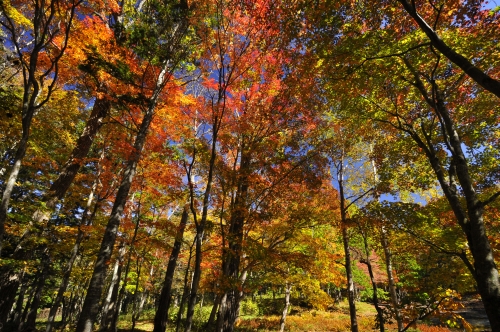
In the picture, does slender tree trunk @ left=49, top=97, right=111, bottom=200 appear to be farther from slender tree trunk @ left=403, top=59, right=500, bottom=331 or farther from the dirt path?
the dirt path

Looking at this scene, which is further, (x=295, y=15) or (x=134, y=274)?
(x=134, y=274)

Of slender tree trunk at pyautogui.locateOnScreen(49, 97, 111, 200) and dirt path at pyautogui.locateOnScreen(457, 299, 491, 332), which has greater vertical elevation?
slender tree trunk at pyautogui.locateOnScreen(49, 97, 111, 200)

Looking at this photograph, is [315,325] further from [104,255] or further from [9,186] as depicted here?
[9,186]

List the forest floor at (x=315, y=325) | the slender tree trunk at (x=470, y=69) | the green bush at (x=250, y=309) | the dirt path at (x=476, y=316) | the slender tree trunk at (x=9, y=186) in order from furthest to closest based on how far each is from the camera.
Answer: the green bush at (x=250, y=309), the dirt path at (x=476, y=316), the forest floor at (x=315, y=325), the slender tree trunk at (x=9, y=186), the slender tree trunk at (x=470, y=69)

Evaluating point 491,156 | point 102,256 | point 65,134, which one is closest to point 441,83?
point 491,156

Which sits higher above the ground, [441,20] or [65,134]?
[441,20]

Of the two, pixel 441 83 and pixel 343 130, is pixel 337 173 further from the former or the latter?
pixel 441 83

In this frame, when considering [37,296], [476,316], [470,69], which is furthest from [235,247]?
[476,316]

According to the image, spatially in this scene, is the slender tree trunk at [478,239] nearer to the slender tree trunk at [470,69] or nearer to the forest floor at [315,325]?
the slender tree trunk at [470,69]

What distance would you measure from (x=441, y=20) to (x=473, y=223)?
556 cm

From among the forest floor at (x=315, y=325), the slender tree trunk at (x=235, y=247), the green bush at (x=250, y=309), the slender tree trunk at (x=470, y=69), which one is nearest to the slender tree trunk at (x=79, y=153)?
the slender tree trunk at (x=235, y=247)

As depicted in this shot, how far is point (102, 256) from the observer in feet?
22.1

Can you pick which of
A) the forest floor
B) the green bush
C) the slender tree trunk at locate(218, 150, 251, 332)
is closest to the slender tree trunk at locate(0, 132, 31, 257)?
the slender tree trunk at locate(218, 150, 251, 332)

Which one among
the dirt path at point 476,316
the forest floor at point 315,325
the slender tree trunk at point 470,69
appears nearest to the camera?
the slender tree trunk at point 470,69
